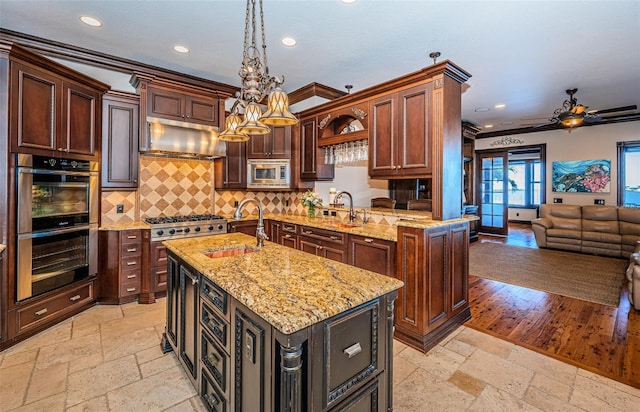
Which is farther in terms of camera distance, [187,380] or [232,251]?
[232,251]

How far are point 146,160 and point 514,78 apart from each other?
212 inches

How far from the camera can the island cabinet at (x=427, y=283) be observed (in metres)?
2.71

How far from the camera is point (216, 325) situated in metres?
1.64

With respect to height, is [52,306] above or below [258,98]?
below

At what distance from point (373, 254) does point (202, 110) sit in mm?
3063

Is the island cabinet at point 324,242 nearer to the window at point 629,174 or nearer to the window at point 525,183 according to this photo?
the window at point 629,174

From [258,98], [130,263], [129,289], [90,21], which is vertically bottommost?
[129,289]

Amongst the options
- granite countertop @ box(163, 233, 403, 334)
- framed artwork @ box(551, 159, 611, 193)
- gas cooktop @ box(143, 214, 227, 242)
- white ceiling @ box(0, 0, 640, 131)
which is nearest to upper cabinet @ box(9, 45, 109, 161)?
white ceiling @ box(0, 0, 640, 131)

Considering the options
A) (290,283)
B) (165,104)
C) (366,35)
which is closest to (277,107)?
(290,283)

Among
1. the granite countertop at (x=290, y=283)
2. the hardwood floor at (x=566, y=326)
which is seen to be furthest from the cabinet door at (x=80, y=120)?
the hardwood floor at (x=566, y=326)

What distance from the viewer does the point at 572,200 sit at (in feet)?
25.5

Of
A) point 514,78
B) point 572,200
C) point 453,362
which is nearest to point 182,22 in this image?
point 453,362

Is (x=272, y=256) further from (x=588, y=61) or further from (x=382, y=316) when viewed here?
(x=588, y=61)

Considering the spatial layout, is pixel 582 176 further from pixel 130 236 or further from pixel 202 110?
A: pixel 130 236
